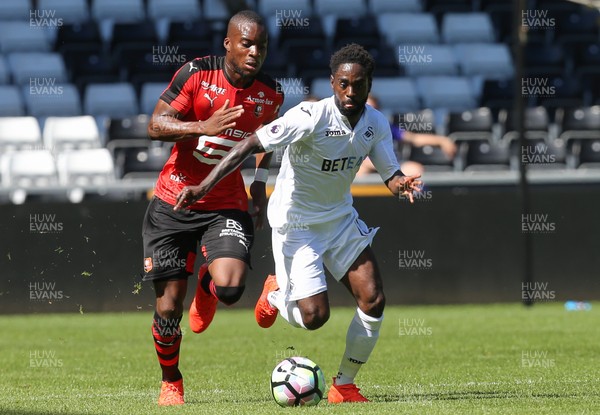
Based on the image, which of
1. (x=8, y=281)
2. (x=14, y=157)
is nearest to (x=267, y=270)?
(x=8, y=281)

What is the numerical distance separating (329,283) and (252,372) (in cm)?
533

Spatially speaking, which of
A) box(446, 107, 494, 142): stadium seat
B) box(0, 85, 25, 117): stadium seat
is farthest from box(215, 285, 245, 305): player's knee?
box(0, 85, 25, 117): stadium seat

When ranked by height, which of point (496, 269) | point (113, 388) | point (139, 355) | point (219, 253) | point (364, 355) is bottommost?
point (496, 269)

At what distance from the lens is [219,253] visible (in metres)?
8.44

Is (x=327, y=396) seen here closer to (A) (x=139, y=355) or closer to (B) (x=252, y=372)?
(B) (x=252, y=372)

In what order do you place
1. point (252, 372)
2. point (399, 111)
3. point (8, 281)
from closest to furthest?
point (252, 372), point (8, 281), point (399, 111)

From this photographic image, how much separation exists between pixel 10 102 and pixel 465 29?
8.14 m

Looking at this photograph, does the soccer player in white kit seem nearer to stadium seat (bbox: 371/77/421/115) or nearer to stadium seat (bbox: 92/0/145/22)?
stadium seat (bbox: 371/77/421/115)

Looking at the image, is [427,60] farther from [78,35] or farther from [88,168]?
[88,168]

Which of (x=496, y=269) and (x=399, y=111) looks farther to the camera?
(x=399, y=111)

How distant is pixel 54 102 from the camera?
19078 mm

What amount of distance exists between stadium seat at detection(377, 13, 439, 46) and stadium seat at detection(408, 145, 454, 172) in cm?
363

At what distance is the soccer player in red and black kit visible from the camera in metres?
8.37

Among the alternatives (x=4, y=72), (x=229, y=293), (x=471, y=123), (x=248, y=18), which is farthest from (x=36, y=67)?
(x=229, y=293)
